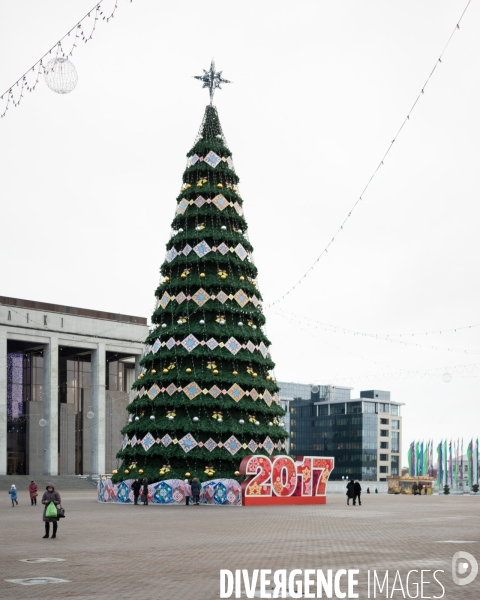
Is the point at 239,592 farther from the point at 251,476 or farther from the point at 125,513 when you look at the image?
the point at 251,476

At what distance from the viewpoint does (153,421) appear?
129 ft

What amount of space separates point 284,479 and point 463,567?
25.1m

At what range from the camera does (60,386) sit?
83.1 m

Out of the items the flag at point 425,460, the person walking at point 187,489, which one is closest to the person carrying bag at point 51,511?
the person walking at point 187,489

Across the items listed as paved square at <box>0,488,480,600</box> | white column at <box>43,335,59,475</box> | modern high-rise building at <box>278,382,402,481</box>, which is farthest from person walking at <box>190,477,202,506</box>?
modern high-rise building at <box>278,382,402,481</box>

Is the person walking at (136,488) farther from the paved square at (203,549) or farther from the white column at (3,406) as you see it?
the white column at (3,406)

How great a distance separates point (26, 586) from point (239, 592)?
118 inches

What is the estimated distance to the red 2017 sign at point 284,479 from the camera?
37.9 metres

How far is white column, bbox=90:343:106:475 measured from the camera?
78.6m

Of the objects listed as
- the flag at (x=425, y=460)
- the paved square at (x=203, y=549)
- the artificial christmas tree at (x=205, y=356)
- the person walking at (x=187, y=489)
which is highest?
the artificial christmas tree at (x=205, y=356)

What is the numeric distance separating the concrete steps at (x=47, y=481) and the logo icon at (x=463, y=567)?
54.6m

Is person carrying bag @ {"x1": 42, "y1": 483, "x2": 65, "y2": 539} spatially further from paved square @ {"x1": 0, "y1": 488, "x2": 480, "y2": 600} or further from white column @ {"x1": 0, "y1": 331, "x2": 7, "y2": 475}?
white column @ {"x1": 0, "y1": 331, "x2": 7, "y2": 475}

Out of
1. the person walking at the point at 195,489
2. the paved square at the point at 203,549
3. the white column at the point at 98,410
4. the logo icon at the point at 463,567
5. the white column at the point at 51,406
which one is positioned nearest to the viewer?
the paved square at the point at 203,549

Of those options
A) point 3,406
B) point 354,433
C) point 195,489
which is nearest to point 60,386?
point 3,406
